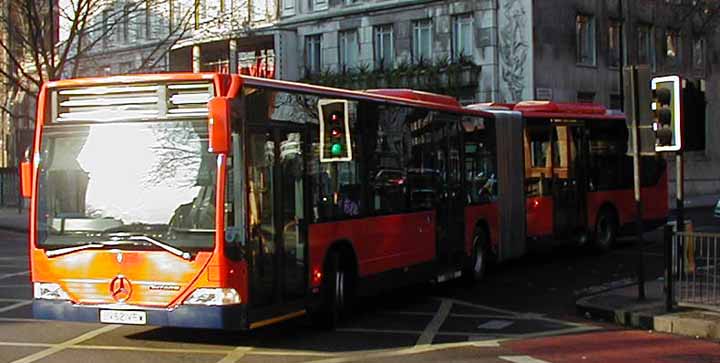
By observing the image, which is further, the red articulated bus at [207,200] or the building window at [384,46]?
the building window at [384,46]

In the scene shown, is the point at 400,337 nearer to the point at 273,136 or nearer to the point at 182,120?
the point at 273,136

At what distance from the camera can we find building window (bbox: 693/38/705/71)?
48.6 m

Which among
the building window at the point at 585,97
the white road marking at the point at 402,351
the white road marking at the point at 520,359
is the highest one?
the building window at the point at 585,97

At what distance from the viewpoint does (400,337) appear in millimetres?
11586

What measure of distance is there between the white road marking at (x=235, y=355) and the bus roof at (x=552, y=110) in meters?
8.91

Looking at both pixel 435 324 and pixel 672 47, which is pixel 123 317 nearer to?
pixel 435 324

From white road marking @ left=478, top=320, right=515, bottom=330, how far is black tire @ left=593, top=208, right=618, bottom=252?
934 centimetres

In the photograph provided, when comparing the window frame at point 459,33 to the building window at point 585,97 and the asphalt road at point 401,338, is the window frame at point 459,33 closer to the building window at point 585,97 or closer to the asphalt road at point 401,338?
the building window at point 585,97

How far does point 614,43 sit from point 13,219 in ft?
83.9

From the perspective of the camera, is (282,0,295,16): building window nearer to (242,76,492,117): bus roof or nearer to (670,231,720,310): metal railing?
(242,76,492,117): bus roof

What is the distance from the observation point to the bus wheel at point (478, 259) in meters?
16.7

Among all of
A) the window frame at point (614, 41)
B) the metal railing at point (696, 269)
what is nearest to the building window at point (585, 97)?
the window frame at point (614, 41)

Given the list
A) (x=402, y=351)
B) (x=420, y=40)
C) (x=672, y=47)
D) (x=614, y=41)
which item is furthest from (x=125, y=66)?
(x=402, y=351)

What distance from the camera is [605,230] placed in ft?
72.3
